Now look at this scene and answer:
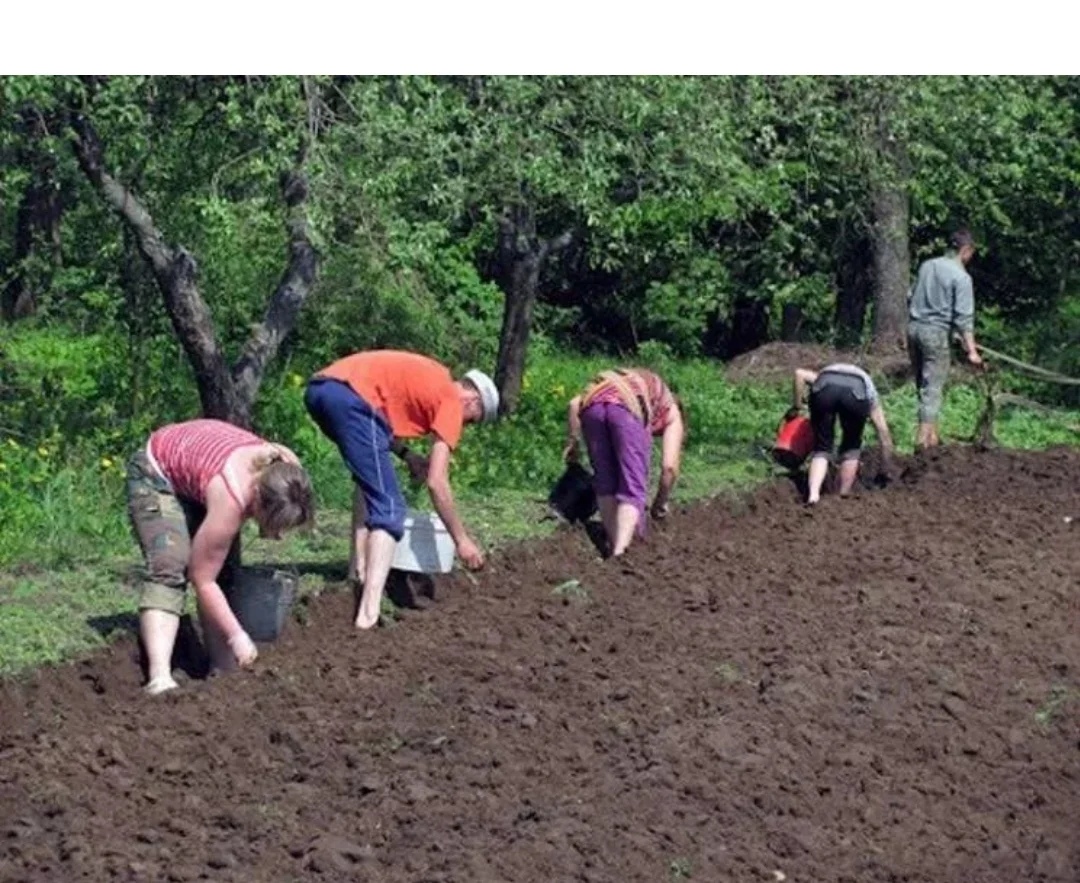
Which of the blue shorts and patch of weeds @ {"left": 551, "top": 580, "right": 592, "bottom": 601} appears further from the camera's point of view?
patch of weeds @ {"left": 551, "top": 580, "right": 592, "bottom": 601}

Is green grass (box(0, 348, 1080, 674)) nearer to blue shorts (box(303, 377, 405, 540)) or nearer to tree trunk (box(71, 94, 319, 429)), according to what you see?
tree trunk (box(71, 94, 319, 429))

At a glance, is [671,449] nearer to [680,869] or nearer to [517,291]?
[680,869]

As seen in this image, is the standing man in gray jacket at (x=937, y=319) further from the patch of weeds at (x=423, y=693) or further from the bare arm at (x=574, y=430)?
the patch of weeds at (x=423, y=693)

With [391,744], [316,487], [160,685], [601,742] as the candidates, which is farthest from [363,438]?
[316,487]

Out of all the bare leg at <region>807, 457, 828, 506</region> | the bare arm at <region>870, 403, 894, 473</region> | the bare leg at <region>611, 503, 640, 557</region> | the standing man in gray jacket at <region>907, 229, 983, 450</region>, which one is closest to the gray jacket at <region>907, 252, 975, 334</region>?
the standing man in gray jacket at <region>907, 229, 983, 450</region>

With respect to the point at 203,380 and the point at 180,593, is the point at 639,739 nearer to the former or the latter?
the point at 180,593

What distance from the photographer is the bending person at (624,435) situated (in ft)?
41.4

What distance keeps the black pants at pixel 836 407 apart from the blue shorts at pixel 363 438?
4.66 meters

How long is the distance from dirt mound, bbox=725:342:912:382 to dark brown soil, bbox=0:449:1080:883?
11.2 metres

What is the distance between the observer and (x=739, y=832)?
304 inches

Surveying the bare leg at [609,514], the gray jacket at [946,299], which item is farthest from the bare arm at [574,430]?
the gray jacket at [946,299]

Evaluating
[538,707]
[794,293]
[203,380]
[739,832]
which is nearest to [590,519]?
[203,380]

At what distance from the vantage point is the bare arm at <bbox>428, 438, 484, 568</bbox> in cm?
1099

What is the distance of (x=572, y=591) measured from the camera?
11.5 metres
